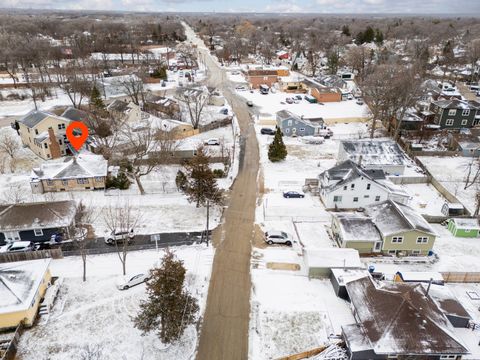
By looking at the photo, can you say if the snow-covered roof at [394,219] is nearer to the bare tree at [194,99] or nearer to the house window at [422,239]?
the house window at [422,239]

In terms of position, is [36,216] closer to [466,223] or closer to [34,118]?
[34,118]

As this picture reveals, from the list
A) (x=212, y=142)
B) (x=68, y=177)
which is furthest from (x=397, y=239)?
(x=68, y=177)

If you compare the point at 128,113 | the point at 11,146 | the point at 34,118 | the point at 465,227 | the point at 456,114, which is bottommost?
the point at 465,227

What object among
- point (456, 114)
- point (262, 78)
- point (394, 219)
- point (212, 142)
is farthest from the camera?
point (262, 78)

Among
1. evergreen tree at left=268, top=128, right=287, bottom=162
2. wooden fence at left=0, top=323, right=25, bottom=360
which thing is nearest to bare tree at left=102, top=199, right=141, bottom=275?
wooden fence at left=0, top=323, right=25, bottom=360

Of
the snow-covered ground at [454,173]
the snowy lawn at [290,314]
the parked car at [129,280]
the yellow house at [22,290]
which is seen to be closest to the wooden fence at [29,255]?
the yellow house at [22,290]

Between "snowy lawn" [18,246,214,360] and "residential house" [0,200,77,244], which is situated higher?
"residential house" [0,200,77,244]

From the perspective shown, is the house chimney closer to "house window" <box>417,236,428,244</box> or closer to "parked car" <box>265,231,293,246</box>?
"parked car" <box>265,231,293,246</box>
